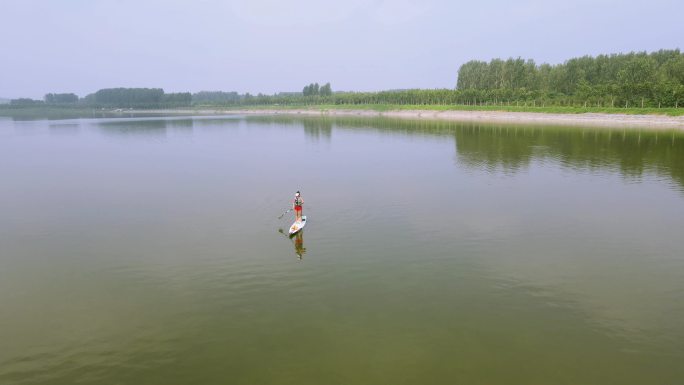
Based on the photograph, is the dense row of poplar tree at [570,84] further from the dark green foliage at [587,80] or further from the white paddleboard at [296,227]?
the white paddleboard at [296,227]

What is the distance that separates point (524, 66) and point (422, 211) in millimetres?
146737

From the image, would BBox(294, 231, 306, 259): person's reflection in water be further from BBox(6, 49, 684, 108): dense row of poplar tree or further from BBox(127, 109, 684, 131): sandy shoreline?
BBox(6, 49, 684, 108): dense row of poplar tree

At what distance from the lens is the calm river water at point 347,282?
41.2 ft

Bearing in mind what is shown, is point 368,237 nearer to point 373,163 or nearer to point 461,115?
point 373,163

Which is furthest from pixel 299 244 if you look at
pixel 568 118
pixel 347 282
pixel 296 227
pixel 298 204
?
pixel 568 118

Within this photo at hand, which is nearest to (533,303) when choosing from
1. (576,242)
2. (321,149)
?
(576,242)

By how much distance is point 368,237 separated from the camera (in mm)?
22969

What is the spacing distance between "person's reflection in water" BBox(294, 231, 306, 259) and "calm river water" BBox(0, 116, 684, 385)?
0.18 meters

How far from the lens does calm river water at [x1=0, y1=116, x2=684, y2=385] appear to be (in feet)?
41.2

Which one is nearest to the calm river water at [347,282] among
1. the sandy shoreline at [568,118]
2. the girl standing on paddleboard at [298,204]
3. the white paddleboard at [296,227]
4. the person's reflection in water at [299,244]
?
the person's reflection in water at [299,244]

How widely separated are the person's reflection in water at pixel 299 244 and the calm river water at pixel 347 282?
0.58ft


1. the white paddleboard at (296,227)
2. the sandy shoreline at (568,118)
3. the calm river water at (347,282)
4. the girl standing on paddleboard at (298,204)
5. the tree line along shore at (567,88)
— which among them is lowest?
the calm river water at (347,282)

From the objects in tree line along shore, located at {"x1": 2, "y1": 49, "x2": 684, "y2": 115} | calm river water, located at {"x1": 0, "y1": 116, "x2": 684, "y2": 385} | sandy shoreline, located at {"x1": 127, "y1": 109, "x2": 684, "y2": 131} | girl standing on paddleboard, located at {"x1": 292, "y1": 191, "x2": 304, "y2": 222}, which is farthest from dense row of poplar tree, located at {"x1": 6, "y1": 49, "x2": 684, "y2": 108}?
girl standing on paddleboard, located at {"x1": 292, "y1": 191, "x2": 304, "y2": 222}

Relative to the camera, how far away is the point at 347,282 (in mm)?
17656
